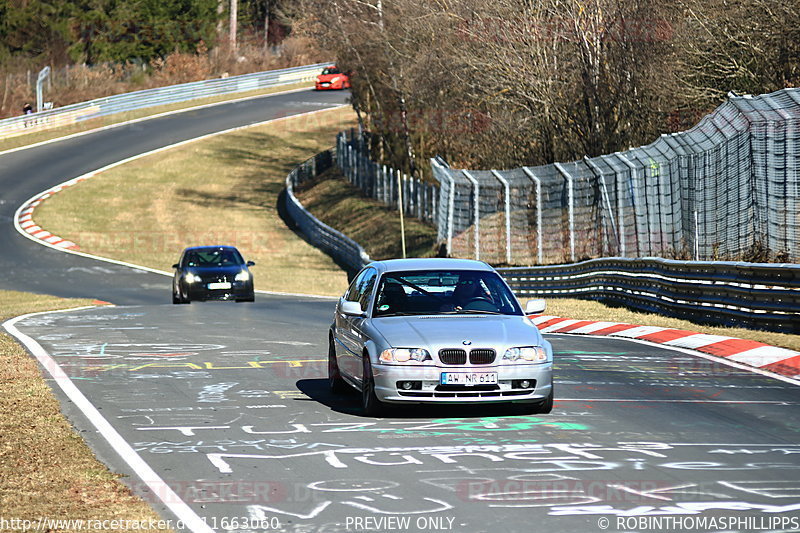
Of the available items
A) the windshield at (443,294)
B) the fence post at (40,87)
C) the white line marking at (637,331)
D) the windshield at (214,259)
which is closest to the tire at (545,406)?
the windshield at (443,294)

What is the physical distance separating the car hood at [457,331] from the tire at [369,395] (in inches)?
12.7

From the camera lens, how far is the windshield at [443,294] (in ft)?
38.7

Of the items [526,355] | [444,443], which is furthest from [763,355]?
[444,443]

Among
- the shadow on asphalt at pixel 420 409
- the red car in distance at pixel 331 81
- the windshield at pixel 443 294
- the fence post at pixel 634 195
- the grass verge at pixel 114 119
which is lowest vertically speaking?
the shadow on asphalt at pixel 420 409

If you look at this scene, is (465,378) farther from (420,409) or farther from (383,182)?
(383,182)

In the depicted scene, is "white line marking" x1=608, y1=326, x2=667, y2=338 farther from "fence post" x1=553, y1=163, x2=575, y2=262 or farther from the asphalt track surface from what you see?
"fence post" x1=553, y1=163, x2=575, y2=262

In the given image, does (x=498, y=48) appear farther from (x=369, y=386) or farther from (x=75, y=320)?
(x=369, y=386)

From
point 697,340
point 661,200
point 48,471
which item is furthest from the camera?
point 661,200

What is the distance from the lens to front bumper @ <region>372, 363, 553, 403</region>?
10.7m

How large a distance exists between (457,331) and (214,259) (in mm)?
19474

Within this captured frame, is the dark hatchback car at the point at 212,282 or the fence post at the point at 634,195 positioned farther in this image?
the dark hatchback car at the point at 212,282

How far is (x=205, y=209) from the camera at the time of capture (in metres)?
54.4
